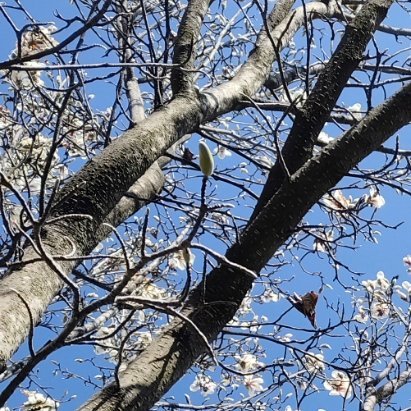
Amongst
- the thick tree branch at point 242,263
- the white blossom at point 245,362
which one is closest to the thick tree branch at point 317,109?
the thick tree branch at point 242,263

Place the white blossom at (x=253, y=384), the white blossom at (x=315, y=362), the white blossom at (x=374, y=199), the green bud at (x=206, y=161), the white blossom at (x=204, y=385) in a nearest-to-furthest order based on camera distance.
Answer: the green bud at (x=206, y=161) → the white blossom at (x=315, y=362) → the white blossom at (x=374, y=199) → the white blossom at (x=253, y=384) → the white blossom at (x=204, y=385)

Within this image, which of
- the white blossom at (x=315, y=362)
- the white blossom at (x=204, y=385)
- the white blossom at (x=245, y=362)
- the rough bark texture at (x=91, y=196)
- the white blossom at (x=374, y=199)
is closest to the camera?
the rough bark texture at (x=91, y=196)

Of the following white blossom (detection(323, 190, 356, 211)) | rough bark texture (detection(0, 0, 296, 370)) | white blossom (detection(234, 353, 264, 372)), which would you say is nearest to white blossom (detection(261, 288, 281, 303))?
white blossom (detection(234, 353, 264, 372))

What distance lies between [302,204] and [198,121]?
81 centimetres

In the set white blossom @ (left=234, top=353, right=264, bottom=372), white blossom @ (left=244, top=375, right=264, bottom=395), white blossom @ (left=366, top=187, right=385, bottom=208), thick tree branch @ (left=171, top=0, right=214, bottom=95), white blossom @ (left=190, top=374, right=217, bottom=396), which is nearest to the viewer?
thick tree branch @ (left=171, top=0, right=214, bottom=95)

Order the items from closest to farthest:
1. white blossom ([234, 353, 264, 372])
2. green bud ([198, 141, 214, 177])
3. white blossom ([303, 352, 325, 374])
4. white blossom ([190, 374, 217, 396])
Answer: green bud ([198, 141, 214, 177]) → white blossom ([303, 352, 325, 374]) → white blossom ([234, 353, 264, 372]) → white blossom ([190, 374, 217, 396])

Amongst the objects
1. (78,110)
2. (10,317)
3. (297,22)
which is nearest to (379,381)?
(297,22)

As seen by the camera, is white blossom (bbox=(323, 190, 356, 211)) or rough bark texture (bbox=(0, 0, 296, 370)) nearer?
rough bark texture (bbox=(0, 0, 296, 370))

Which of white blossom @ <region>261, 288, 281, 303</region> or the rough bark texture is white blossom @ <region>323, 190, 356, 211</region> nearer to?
the rough bark texture

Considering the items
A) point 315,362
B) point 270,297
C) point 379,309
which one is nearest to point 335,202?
point 315,362

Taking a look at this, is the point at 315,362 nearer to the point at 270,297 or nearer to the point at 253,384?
the point at 253,384

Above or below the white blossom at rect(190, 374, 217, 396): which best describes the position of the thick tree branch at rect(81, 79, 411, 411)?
below

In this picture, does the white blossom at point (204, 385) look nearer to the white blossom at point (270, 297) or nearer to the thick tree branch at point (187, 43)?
the white blossom at point (270, 297)

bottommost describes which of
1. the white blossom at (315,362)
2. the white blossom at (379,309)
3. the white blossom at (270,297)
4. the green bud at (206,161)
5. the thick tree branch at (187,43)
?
the green bud at (206,161)
